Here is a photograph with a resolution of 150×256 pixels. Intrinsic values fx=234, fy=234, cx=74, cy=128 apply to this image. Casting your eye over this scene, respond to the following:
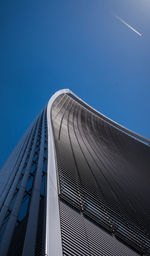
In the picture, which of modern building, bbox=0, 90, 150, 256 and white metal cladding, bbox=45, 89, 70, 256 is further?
modern building, bbox=0, 90, 150, 256

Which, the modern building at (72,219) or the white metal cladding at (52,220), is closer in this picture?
the white metal cladding at (52,220)

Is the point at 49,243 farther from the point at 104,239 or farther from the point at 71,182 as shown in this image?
the point at 71,182

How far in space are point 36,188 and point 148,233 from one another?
8.67ft

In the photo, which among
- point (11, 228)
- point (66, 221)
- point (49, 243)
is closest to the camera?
point (49, 243)

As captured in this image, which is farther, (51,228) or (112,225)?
(112,225)

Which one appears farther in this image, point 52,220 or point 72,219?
point 72,219

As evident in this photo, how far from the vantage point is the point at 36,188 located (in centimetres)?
495

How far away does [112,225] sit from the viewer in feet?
15.2

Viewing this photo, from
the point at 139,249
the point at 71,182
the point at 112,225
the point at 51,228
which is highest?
the point at 71,182

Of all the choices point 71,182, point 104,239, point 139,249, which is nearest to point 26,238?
point 104,239

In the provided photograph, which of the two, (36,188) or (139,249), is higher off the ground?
(36,188)

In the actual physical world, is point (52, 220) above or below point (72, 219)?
below

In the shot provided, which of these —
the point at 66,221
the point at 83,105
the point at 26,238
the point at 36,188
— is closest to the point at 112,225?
the point at 66,221

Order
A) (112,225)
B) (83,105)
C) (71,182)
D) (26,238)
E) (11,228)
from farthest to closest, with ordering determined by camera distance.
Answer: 1. (83,105)
2. (71,182)
3. (112,225)
4. (11,228)
5. (26,238)
